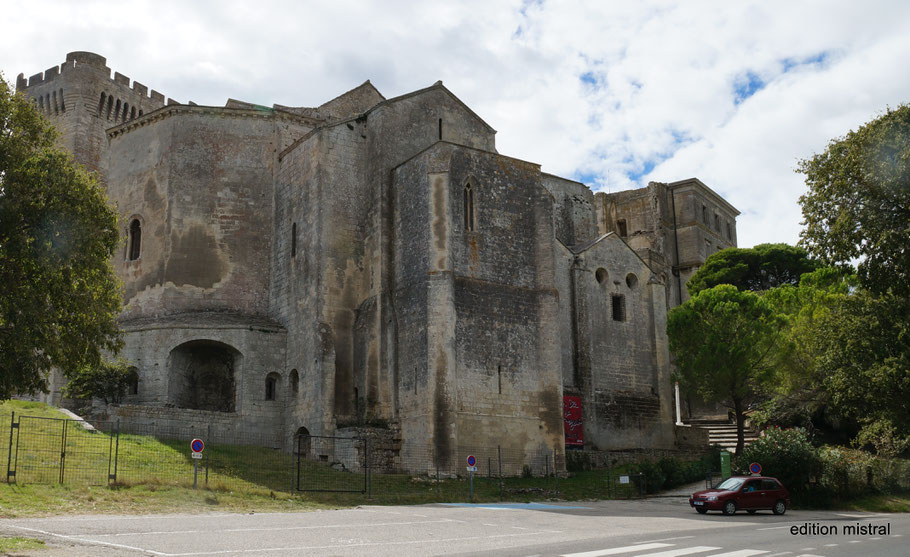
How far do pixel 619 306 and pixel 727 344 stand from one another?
17.1 feet

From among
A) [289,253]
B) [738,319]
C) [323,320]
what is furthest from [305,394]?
[738,319]

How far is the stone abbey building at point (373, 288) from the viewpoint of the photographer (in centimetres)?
2878

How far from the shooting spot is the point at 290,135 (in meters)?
35.8

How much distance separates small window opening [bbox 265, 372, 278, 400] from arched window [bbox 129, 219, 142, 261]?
8.44 meters

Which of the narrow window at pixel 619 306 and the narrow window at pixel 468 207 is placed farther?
the narrow window at pixel 619 306

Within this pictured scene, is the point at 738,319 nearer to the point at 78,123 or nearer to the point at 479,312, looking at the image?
the point at 479,312

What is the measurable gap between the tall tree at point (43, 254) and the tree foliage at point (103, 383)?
42.9ft

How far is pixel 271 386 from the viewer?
31.9 metres

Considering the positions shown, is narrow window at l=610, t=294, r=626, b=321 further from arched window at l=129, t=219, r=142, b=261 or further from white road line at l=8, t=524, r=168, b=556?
white road line at l=8, t=524, r=168, b=556

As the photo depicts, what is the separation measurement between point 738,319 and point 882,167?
13.1 meters

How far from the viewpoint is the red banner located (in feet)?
109

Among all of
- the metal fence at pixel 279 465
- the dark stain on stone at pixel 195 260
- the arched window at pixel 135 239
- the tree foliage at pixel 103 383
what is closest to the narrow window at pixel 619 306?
the metal fence at pixel 279 465

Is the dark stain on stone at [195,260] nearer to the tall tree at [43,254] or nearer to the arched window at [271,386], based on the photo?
the arched window at [271,386]

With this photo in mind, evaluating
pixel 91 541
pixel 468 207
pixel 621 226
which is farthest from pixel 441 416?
pixel 621 226
